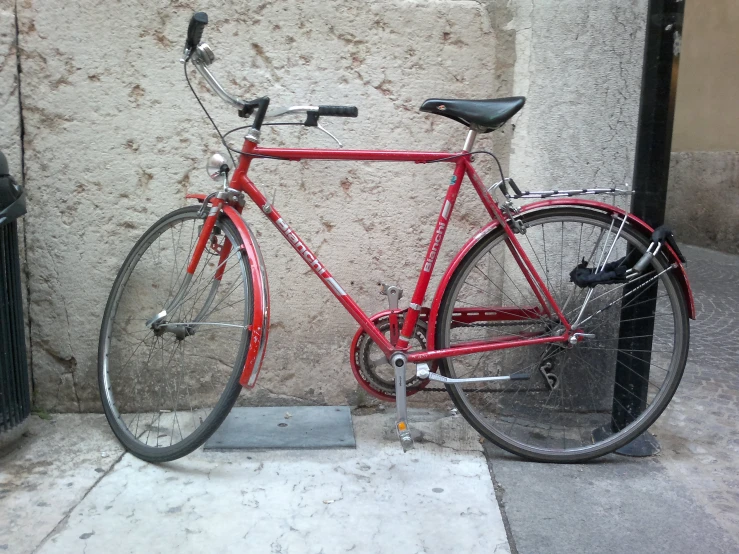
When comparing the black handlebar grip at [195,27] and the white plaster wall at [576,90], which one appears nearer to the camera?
the black handlebar grip at [195,27]

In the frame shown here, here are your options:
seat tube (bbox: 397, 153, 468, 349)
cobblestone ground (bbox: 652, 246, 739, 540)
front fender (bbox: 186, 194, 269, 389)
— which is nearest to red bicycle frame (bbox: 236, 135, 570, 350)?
seat tube (bbox: 397, 153, 468, 349)

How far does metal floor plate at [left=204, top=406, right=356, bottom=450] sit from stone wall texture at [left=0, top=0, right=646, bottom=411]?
1.46 ft

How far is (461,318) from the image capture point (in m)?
2.86

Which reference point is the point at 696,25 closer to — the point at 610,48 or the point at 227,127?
the point at 610,48

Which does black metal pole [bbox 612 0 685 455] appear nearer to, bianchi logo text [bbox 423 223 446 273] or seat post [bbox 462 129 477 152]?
seat post [bbox 462 129 477 152]

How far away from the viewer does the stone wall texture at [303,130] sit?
295 centimetres

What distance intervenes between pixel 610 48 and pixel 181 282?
6.73ft

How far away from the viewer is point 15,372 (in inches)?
110

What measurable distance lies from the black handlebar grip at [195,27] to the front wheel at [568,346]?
1.24 metres

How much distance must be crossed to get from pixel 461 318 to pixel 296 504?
97 centimetres

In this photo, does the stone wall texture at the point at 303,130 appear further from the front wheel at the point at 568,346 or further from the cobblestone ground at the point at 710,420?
the cobblestone ground at the point at 710,420

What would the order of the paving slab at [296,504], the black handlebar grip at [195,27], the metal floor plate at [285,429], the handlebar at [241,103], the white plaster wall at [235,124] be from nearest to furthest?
the paving slab at [296,504], the black handlebar grip at [195,27], the handlebar at [241,103], the metal floor plate at [285,429], the white plaster wall at [235,124]

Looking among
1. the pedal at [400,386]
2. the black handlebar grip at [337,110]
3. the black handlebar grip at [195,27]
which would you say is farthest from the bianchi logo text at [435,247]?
the black handlebar grip at [195,27]

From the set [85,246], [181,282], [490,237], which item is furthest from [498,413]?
[85,246]
